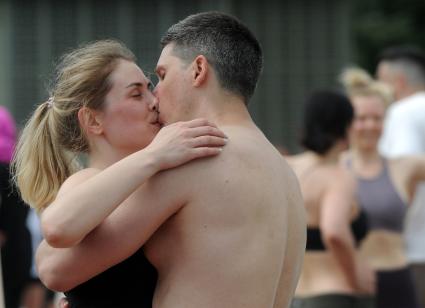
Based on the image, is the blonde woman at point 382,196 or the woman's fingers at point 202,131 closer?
the woman's fingers at point 202,131

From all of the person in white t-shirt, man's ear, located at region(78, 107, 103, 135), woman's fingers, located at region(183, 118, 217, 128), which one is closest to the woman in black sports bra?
the person in white t-shirt

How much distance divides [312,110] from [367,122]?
706 mm

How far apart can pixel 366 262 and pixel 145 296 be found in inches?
129

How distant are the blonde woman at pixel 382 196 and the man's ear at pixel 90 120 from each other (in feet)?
11.2

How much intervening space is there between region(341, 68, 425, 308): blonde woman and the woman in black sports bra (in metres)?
0.41

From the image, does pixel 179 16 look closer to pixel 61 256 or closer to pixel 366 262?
pixel 366 262

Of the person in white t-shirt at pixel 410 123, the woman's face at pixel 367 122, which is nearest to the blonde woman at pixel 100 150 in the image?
the woman's face at pixel 367 122

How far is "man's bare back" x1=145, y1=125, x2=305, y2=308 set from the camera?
3289 millimetres

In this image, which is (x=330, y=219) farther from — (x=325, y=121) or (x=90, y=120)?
(x=90, y=120)

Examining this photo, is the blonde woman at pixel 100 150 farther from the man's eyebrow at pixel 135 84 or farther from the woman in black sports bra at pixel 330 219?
the woman in black sports bra at pixel 330 219

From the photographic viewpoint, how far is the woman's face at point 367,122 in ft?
23.2

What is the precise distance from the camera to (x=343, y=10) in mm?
11969

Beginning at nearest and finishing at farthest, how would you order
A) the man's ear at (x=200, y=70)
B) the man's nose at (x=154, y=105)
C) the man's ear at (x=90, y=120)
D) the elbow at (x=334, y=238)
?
the man's ear at (x=200, y=70) < the man's nose at (x=154, y=105) < the man's ear at (x=90, y=120) < the elbow at (x=334, y=238)

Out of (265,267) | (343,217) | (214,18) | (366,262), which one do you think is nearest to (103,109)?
(214,18)
